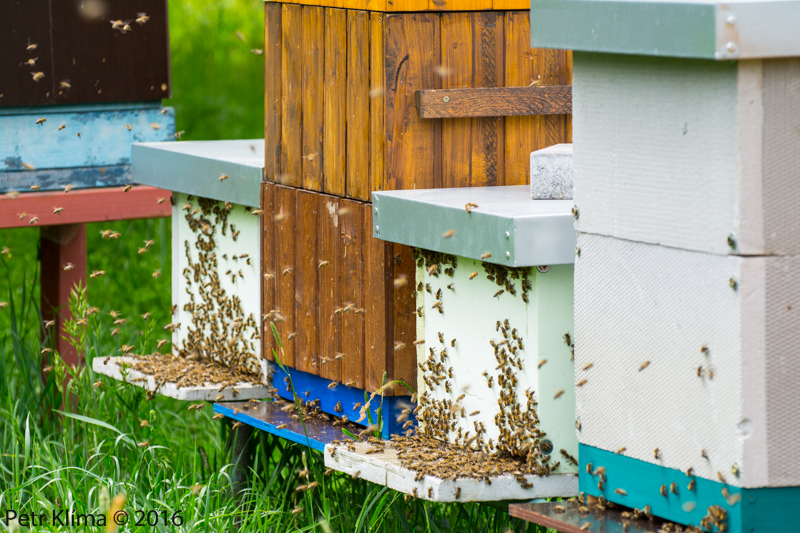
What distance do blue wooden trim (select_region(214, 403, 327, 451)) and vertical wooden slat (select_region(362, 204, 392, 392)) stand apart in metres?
0.29

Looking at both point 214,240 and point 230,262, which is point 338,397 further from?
point 214,240

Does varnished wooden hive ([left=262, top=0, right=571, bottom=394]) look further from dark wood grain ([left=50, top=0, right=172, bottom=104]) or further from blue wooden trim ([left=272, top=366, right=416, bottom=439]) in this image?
dark wood grain ([left=50, top=0, right=172, bottom=104])

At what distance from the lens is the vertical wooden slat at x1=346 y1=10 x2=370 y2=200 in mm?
4328

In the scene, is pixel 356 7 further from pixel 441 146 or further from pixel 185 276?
pixel 185 276

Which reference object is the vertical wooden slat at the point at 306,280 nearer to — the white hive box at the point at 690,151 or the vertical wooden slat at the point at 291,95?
the vertical wooden slat at the point at 291,95

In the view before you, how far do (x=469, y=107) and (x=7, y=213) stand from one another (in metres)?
2.94

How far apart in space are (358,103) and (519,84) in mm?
595

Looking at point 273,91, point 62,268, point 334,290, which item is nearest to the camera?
point 334,290

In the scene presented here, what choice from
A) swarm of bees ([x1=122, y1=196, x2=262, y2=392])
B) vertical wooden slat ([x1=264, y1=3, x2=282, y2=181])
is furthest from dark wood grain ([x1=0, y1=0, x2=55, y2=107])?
vertical wooden slat ([x1=264, y1=3, x2=282, y2=181])

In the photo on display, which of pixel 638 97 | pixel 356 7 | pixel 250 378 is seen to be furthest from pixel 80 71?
pixel 638 97

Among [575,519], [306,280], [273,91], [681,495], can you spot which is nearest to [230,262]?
[306,280]

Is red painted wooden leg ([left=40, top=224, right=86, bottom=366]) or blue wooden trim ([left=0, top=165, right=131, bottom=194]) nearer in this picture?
blue wooden trim ([left=0, top=165, right=131, bottom=194])

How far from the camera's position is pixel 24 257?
10.2m

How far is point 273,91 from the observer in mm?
4977
